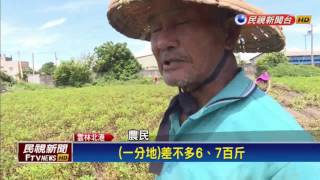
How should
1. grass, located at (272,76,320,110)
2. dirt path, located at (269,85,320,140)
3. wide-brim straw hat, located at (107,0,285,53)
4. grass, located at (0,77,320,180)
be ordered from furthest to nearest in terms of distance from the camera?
grass, located at (0,77,320,180) → grass, located at (272,76,320,110) → dirt path, located at (269,85,320,140) → wide-brim straw hat, located at (107,0,285,53)

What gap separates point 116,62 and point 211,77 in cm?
50

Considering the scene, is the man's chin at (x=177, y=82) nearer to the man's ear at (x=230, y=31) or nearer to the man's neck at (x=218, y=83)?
the man's neck at (x=218, y=83)

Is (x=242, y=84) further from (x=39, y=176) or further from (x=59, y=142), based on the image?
(x=39, y=176)

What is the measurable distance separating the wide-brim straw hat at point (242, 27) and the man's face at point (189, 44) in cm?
8

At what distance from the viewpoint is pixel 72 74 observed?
1912 millimetres

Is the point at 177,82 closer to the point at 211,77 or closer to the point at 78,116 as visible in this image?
the point at 211,77

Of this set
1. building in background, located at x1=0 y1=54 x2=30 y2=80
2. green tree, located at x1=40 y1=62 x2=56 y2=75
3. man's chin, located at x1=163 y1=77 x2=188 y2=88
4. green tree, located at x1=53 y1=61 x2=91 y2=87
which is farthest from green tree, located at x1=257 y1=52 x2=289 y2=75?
building in background, located at x1=0 y1=54 x2=30 y2=80

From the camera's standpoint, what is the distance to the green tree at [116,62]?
180cm

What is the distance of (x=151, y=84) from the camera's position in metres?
1.83

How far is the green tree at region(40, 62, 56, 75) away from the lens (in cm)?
189

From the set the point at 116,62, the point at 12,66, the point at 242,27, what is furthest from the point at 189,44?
the point at 12,66

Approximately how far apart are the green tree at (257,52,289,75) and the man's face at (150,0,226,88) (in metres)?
0.26

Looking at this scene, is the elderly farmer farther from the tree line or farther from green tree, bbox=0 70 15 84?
green tree, bbox=0 70 15 84

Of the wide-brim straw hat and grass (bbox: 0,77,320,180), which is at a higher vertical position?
the wide-brim straw hat
